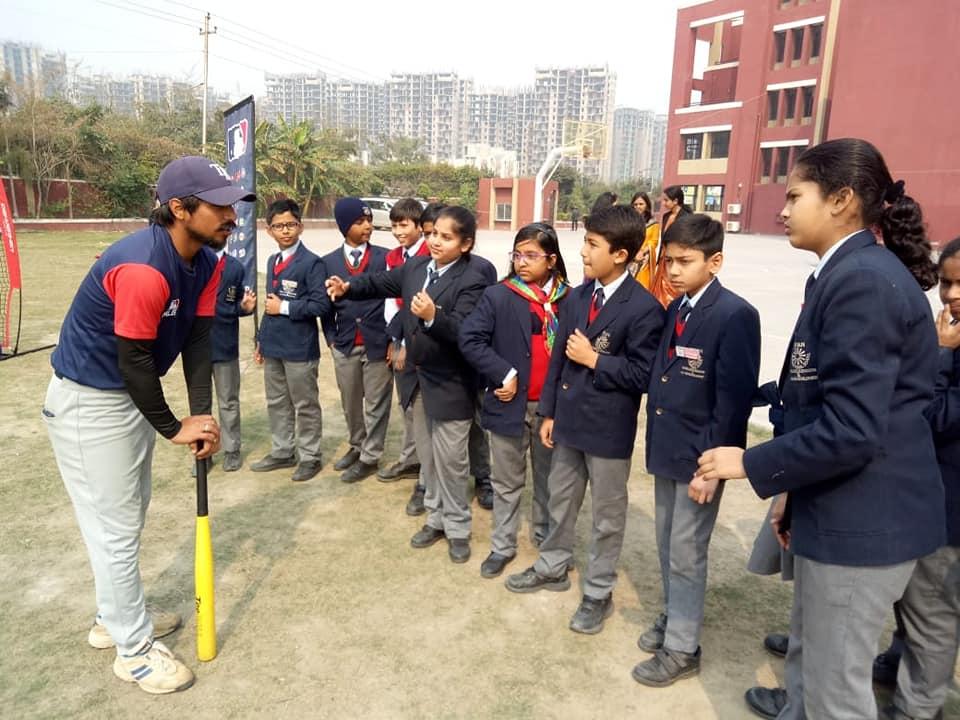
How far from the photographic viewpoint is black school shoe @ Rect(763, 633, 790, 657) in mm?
2752

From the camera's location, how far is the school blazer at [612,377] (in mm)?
2756

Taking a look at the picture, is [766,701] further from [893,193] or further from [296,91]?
[296,91]

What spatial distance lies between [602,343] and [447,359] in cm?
90

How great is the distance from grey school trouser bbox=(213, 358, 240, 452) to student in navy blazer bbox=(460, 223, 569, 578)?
6.82 feet

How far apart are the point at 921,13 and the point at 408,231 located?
97.7 feet

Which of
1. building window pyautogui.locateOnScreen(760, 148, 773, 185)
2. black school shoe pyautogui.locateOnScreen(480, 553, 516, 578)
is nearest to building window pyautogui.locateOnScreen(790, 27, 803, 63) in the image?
building window pyautogui.locateOnScreen(760, 148, 773, 185)

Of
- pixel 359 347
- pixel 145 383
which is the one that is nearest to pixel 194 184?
pixel 145 383

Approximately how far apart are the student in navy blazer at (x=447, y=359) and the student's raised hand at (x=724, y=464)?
163 centimetres

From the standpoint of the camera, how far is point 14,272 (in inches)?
232

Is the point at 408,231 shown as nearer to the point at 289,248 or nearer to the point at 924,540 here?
the point at 289,248

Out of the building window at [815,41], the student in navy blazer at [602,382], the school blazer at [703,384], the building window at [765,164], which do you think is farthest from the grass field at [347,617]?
the building window at [815,41]

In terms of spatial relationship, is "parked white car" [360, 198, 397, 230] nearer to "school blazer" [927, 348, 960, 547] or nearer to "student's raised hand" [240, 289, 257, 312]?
"student's raised hand" [240, 289, 257, 312]

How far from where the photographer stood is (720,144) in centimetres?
3897

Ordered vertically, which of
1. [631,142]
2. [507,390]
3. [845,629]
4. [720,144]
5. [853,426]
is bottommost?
[845,629]
